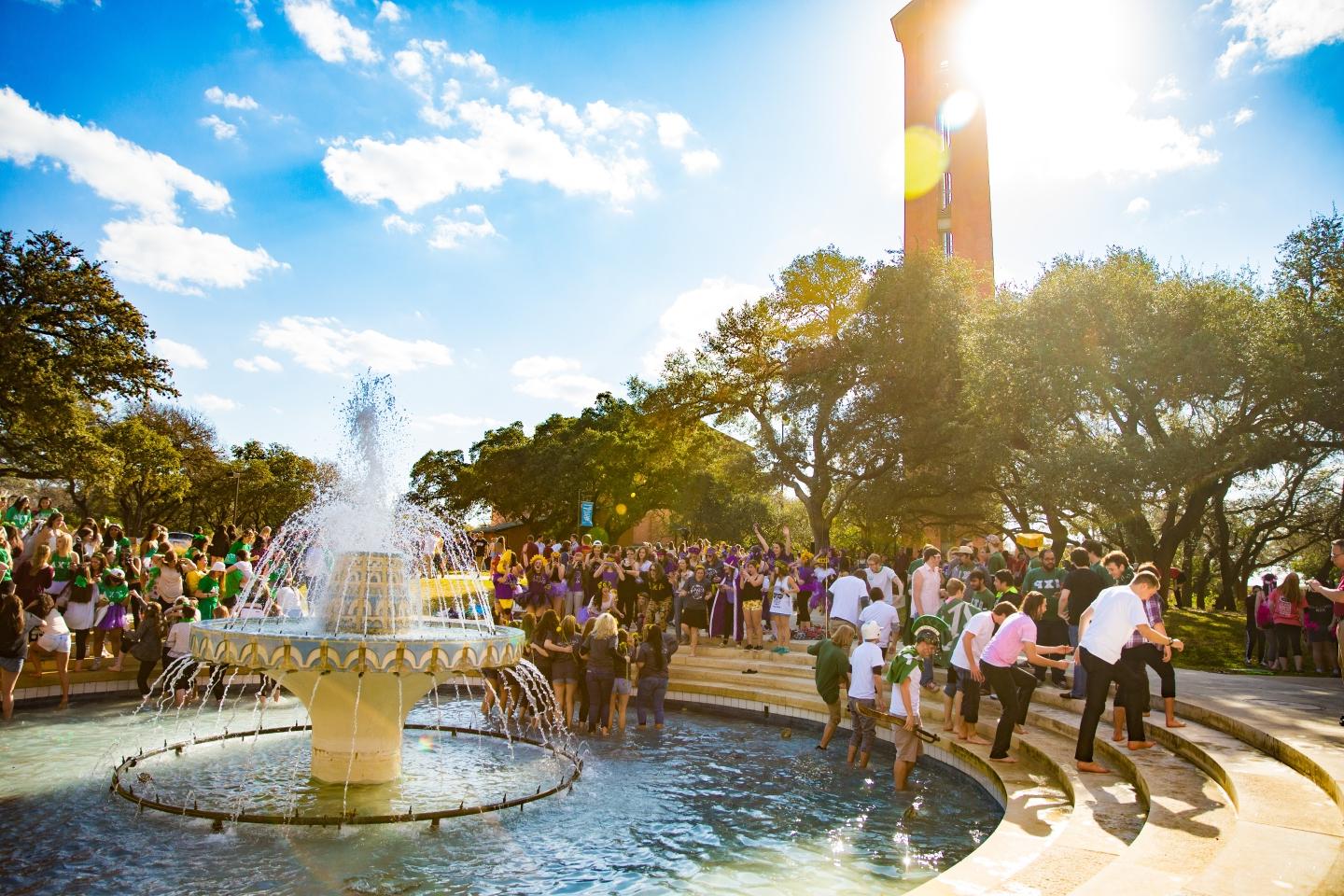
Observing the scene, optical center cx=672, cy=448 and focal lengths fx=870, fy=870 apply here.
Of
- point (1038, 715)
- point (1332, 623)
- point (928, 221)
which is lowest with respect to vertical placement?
point (1038, 715)

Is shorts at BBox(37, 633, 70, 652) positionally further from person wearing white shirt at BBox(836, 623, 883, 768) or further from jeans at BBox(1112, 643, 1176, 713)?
jeans at BBox(1112, 643, 1176, 713)

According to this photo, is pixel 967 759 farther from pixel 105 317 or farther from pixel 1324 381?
pixel 105 317

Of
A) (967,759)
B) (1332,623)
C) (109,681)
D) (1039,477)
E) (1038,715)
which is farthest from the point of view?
(1039,477)

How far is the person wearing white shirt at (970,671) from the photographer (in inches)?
390

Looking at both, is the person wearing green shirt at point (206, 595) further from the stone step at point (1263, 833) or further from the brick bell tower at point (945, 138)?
the brick bell tower at point (945, 138)

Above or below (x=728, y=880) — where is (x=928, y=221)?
above

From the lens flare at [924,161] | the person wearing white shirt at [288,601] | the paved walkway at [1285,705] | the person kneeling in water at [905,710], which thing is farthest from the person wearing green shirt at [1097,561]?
the lens flare at [924,161]

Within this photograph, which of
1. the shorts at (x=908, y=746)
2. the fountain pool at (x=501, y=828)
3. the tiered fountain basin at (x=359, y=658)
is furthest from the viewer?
the shorts at (x=908, y=746)

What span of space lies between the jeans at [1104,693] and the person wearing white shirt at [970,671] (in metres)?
1.35

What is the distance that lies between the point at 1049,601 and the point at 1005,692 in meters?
2.96

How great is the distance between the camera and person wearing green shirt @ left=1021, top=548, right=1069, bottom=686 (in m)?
11.5

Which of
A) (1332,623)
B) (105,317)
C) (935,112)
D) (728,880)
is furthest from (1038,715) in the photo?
(935,112)

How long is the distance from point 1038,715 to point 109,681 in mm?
13709

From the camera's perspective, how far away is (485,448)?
6469 centimetres
